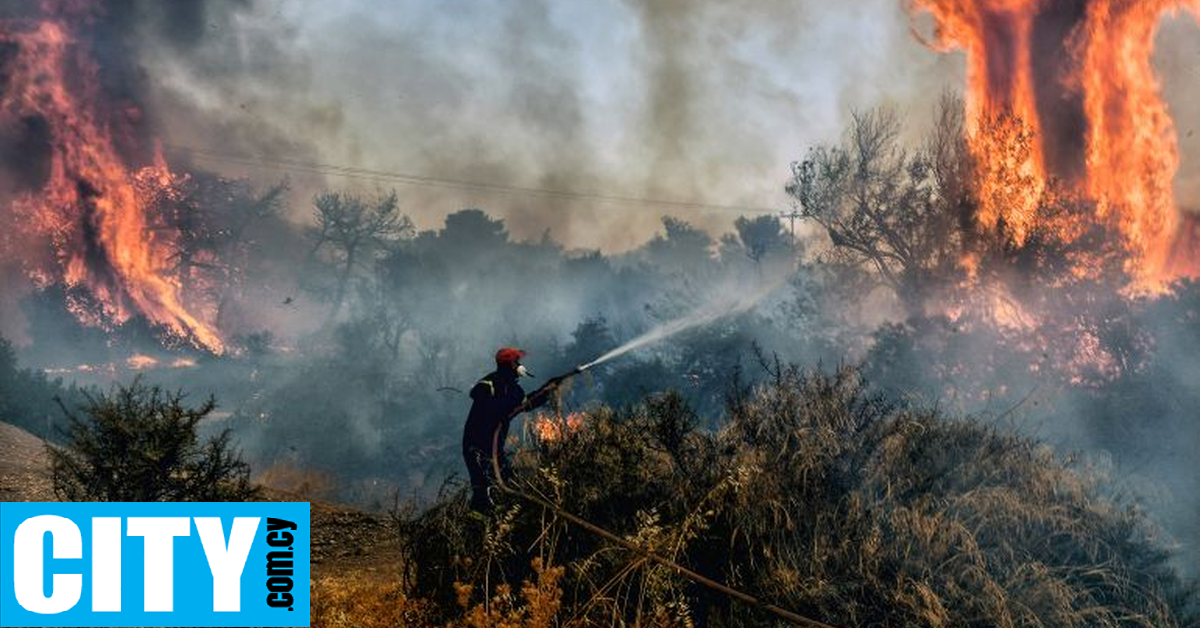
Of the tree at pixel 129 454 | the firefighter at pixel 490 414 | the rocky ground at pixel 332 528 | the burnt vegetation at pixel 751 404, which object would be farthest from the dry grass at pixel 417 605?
the tree at pixel 129 454

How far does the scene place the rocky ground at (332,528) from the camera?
10073 mm

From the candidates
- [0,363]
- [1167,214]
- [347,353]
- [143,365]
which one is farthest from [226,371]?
[1167,214]

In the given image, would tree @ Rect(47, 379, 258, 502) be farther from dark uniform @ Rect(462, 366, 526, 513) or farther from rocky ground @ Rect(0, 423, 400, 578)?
dark uniform @ Rect(462, 366, 526, 513)

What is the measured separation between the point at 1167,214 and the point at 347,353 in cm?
4063

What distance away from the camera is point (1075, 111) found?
97.2 feet

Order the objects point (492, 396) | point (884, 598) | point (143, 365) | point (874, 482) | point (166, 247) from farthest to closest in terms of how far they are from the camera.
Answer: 1. point (166, 247)
2. point (143, 365)
3. point (492, 396)
4. point (874, 482)
5. point (884, 598)

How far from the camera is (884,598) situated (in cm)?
582

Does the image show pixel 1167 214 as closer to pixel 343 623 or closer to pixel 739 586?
pixel 739 586

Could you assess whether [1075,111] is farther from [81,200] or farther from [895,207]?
[81,200]

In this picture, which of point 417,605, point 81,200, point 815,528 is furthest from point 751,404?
point 81,200

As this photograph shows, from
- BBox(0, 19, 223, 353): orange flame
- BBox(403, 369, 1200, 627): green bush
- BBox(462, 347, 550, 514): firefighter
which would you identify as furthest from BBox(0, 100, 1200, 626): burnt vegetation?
BBox(0, 19, 223, 353): orange flame

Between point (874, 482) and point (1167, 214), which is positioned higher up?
point (1167, 214)

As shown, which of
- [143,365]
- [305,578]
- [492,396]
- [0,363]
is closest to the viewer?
[305,578]

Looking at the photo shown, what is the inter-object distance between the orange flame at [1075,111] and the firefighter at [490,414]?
25.7 meters
